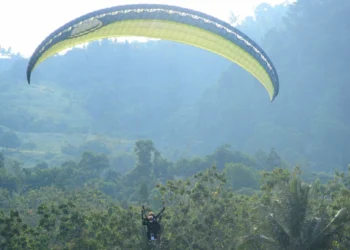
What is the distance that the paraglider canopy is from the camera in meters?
13.1

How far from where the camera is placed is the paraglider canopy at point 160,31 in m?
13.1

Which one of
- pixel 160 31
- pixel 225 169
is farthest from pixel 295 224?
pixel 225 169

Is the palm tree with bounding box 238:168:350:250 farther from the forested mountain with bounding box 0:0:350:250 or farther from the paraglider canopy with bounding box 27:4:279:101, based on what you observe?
the paraglider canopy with bounding box 27:4:279:101

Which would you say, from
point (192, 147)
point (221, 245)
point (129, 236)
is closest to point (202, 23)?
point (129, 236)

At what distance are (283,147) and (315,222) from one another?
130529 millimetres

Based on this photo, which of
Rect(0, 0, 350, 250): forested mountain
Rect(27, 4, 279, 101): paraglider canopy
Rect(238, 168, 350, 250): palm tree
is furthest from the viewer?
Rect(0, 0, 350, 250): forested mountain

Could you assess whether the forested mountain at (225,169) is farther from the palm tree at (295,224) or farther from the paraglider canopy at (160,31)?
the paraglider canopy at (160,31)

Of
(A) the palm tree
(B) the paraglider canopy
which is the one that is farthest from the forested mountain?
(B) the paraglider canopy

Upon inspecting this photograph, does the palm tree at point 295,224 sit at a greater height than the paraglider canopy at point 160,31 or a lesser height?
lesser

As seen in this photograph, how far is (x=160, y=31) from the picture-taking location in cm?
1456

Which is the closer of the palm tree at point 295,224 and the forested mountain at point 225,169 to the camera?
the palm tree at point 295,224

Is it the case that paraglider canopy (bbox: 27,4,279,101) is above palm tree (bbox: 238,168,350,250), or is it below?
above

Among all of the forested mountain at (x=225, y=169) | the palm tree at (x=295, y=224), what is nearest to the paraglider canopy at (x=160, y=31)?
the palm tree at (x=295, y=224)

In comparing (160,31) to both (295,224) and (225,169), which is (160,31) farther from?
(225,169)
